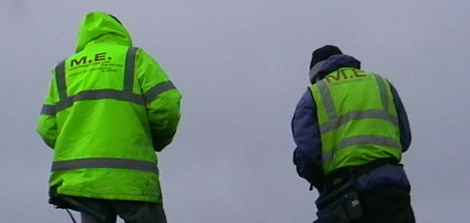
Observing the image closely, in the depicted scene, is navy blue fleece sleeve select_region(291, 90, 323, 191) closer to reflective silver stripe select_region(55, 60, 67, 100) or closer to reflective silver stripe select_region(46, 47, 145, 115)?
reflective silver stripe select_region(46, 47, 145, 115)

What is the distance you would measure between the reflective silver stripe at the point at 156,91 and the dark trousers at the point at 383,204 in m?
1.56

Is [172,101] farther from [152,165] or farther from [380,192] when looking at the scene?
[380,192]

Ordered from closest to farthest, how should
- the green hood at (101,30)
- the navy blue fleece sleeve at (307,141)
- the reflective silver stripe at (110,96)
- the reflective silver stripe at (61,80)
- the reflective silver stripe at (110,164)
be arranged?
the reflective silver stripe at (110,164), the reflective silver stripe at (110,96), the navy blue fleece sleeve at (307,141), the reflective silver stripe at (61,80), the green hood at (101,30)

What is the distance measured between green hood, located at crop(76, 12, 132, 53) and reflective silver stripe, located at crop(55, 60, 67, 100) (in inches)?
8.9

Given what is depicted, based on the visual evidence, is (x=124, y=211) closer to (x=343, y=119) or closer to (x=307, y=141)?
(x=307, y=141)

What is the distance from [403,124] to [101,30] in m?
2.32

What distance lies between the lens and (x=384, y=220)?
786 centimetres

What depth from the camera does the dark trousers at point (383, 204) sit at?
783cm

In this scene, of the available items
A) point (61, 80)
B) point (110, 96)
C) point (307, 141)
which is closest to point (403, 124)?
point (307, 141)

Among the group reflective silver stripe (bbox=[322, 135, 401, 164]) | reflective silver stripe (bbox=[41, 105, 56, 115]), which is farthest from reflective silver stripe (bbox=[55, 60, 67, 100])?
reflective silver stripe (bbox=[322, 135, 401, 164])

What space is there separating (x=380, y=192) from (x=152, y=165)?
Answer: 1.61 meters

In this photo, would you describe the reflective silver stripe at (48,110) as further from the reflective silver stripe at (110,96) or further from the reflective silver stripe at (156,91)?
the reflective silver stripe at (156,91)

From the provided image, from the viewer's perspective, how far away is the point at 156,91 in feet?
25.5

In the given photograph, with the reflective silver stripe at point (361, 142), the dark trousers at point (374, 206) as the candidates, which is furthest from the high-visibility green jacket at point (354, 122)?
the dark trousers at point (374, 206)
